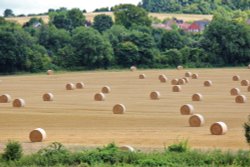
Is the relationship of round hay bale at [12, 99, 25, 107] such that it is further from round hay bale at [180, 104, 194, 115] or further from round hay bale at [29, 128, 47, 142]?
round hay bale at [29, 128, 47, 142]

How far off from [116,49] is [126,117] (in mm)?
61214

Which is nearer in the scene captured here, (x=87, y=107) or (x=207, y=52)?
(x=87, y=107)

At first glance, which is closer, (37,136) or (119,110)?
(37,136)

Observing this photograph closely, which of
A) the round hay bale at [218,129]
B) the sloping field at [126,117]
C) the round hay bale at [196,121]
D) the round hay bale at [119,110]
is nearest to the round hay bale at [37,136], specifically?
the sloping field at [126,117]

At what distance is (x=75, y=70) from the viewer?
89438mm

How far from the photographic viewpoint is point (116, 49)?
9550cm

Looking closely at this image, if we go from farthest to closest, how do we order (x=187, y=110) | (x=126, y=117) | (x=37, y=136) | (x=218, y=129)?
(x=187, y=110)
(x=126, y=117)
(x=218, y=129)
(x=37, y=136)

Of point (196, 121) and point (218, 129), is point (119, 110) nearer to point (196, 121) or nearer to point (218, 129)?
point (196, 121)

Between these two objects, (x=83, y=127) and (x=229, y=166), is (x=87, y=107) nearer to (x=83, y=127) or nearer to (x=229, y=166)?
(x=83, y=127)

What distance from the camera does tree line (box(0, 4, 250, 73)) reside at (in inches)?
3354

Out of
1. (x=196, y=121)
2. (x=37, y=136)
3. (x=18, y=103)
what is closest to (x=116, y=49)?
(x=18, y=103)

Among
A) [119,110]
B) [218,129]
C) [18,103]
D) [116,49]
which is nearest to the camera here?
[218,129]

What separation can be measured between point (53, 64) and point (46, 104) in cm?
4634

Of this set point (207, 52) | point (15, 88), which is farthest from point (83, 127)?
point (207, 52)
